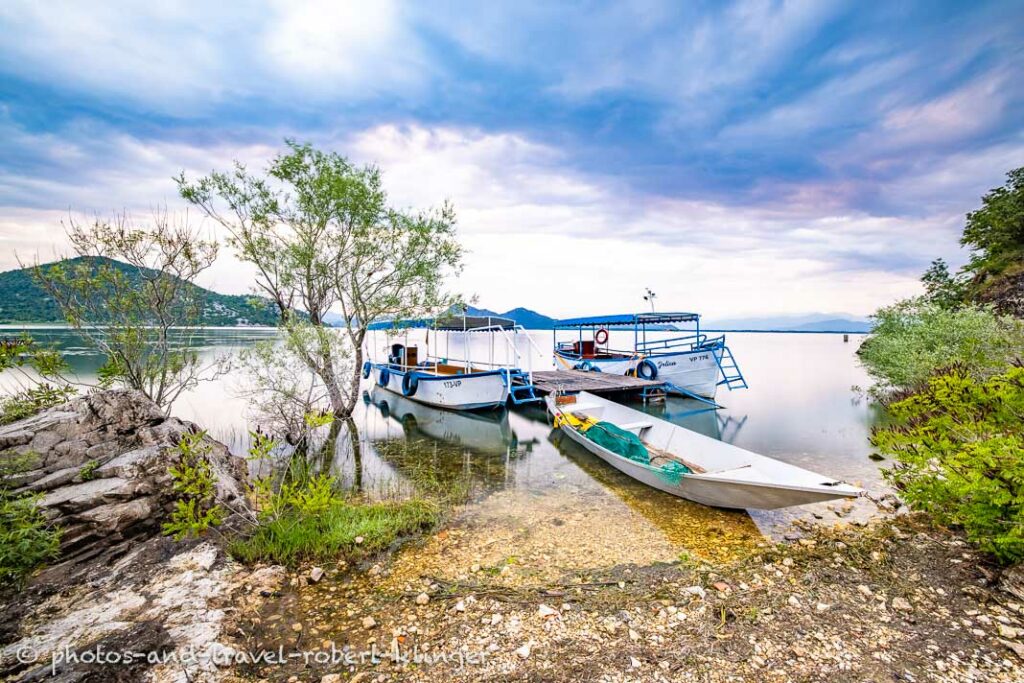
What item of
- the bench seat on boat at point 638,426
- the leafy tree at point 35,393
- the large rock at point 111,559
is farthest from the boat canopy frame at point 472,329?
the large rock at point 111,559

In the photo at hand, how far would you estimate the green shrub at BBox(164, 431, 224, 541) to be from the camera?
4.39m

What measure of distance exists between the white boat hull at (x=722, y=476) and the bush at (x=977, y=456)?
82 cm

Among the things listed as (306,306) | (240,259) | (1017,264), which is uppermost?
(1017,264)

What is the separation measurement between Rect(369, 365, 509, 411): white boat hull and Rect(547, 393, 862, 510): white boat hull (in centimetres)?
541

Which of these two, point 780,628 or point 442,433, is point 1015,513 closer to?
point 780,628

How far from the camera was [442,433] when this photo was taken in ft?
46.7

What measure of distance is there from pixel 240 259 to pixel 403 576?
10797mm

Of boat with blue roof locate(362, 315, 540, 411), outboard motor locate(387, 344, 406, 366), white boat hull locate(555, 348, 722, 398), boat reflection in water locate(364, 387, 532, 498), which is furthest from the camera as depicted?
outboard motor locate(387, 344, 406, 366)

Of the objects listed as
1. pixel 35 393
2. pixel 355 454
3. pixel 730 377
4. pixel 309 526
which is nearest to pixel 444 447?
pixel 355 454

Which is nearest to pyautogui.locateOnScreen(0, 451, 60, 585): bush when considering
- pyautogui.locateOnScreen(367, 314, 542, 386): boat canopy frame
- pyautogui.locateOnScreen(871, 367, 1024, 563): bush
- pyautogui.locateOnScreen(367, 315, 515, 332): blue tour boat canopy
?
pyautogui.locateOnScreen(871, 367, 1024, 563): bush

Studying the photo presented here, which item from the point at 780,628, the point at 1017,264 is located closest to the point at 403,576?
the point at 780,628

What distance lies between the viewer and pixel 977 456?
4.00m

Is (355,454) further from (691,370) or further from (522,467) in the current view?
(691,370)

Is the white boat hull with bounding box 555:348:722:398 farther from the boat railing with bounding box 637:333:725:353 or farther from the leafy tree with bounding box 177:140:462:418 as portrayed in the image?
the leafy tree with bounding box 177:140:462:418
